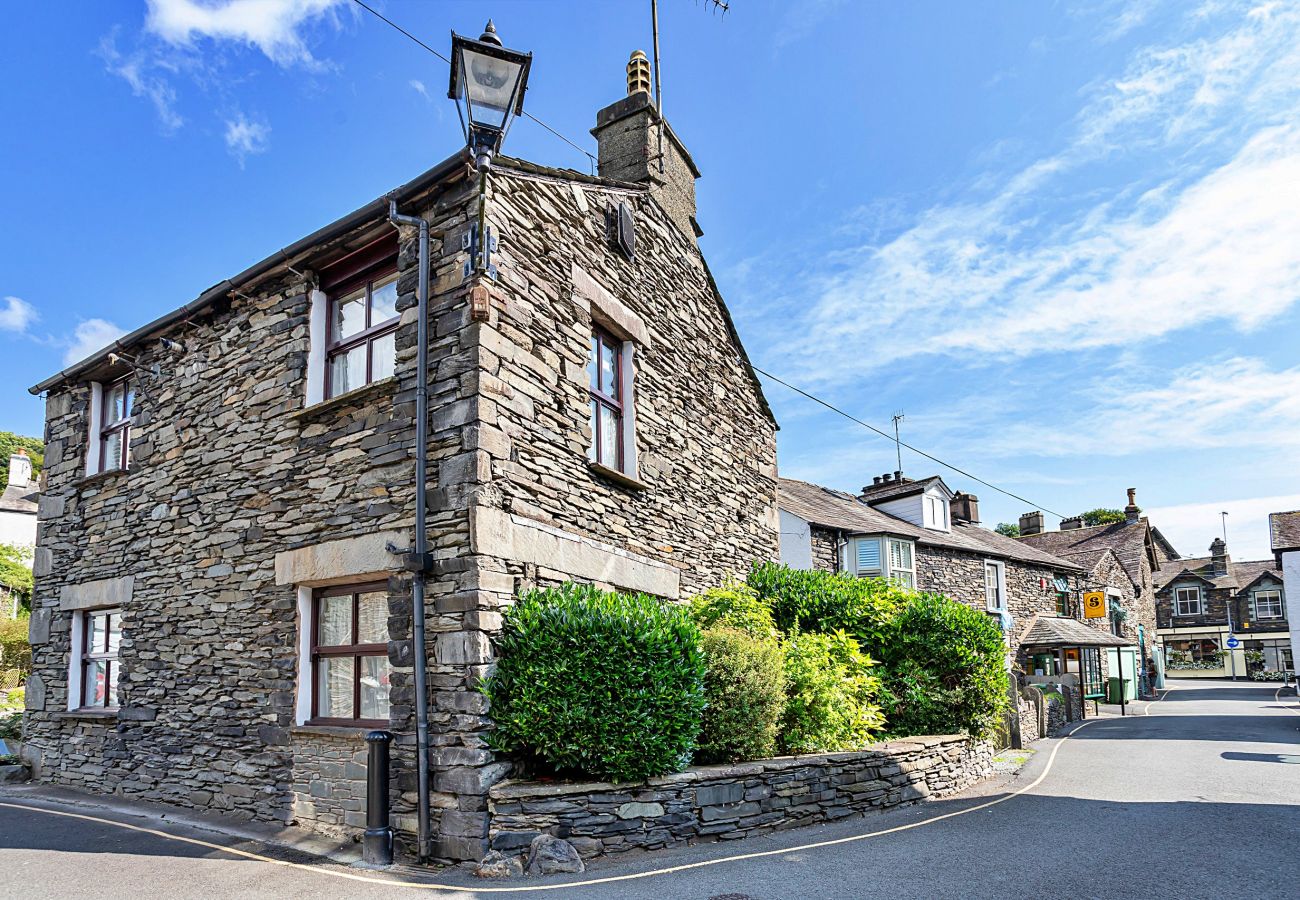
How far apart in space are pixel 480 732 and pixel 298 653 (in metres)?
2.60

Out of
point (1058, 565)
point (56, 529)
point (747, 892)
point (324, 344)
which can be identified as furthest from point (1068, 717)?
point (56, 529)

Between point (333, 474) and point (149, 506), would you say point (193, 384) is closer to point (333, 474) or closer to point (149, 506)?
point (149, 506)

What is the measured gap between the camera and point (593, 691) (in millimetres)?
7188

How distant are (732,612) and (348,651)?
4.46 m

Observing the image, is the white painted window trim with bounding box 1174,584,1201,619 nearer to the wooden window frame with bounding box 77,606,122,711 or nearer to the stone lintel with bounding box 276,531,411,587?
the stone lintel with bounding box 276,531,411,587

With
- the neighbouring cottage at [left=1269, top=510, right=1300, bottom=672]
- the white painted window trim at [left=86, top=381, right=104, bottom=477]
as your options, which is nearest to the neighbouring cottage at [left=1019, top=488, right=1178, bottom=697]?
the neighbouring cottage at [left=1269, top=510, right=1300, bottom=672]

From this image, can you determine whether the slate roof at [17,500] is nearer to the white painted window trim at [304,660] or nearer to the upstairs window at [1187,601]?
the white painted window trim at [304,660]

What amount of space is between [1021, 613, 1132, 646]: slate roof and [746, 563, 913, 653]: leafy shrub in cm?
1733

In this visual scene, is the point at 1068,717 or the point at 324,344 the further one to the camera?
Result: the point at 1068,717

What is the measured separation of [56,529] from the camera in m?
12.0

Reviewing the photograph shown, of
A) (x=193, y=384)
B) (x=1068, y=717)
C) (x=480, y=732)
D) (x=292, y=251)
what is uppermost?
(x=292, y=251)

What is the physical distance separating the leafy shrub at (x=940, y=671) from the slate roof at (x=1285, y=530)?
703 inches

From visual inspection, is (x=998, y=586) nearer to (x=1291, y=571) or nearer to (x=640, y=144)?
(x=1291, y=571)

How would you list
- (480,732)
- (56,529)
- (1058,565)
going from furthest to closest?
(1058,565) → (56,529) → (480,732)
